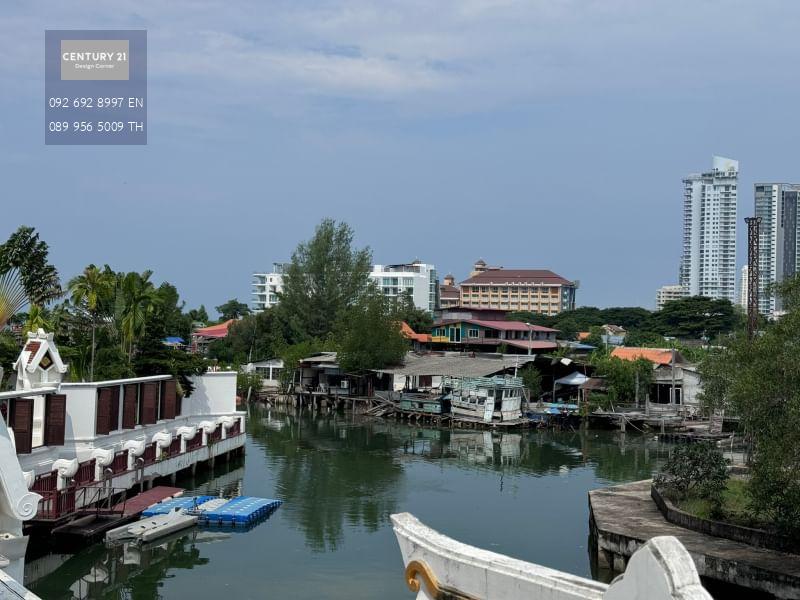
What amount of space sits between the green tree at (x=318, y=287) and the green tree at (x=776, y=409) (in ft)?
170

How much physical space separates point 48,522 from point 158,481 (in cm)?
754

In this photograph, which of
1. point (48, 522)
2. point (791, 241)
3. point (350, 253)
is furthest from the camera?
point (791, 241)

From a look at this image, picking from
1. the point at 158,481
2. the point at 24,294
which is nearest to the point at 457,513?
the point at 158,481

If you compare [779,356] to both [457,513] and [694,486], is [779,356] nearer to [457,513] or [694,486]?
[694,486]

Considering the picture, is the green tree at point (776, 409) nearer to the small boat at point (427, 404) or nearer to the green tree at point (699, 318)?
the small boat at point (427, 404)

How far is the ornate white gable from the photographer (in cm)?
1911

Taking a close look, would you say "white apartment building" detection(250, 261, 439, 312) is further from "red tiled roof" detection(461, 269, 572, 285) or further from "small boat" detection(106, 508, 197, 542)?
"small boat" detection(106, 508, 197, 542)

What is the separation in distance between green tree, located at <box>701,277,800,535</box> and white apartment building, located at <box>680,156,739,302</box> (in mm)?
137433

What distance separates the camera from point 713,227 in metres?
148

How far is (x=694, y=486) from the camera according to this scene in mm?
18422

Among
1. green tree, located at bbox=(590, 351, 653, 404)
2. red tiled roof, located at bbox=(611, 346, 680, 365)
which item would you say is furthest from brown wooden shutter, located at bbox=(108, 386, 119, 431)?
red tiled roof, located at bbox=(611, 346, 680, 365)

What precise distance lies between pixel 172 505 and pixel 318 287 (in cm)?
4618

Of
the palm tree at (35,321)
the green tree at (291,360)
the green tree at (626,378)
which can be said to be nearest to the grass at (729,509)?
the palm tree at (35,321)

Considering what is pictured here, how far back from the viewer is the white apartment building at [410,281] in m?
116
